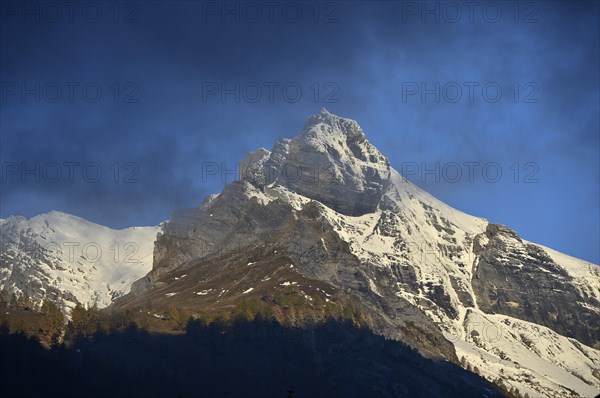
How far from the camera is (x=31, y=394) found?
652 ft

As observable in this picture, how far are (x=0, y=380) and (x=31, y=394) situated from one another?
22.0 ft

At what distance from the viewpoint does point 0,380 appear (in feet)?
654
